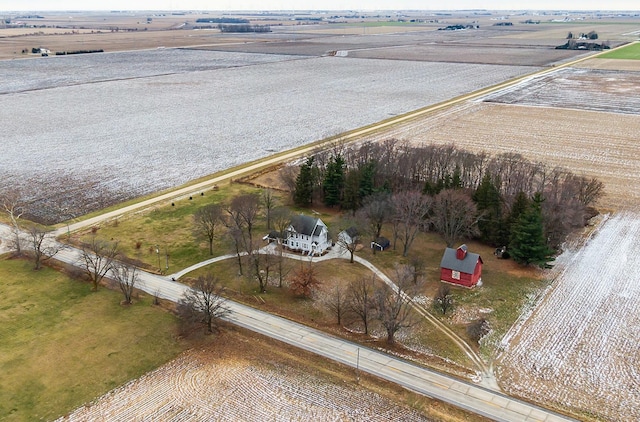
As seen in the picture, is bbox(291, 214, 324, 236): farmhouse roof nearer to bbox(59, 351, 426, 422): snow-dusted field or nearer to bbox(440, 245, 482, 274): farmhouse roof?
bbox(440, 245, 482, 274): farmhouse roof

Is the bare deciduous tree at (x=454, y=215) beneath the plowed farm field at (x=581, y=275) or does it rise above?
above

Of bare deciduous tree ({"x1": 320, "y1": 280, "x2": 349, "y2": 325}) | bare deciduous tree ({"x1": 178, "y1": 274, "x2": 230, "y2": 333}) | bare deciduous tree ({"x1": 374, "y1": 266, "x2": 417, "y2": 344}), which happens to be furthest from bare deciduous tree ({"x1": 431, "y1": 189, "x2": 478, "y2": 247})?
bare deciduous tree ({"x1": 178, "y1": 274, "x2": 230, "y2": 333})

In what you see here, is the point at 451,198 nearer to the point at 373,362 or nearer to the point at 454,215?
the point at 454,215

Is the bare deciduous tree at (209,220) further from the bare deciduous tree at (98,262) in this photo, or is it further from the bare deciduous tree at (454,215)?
the bare deciduous tree at (454,215)

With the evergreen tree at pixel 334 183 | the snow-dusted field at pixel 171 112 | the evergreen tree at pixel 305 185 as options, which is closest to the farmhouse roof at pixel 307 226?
the evergreen tree at pixel 334 183

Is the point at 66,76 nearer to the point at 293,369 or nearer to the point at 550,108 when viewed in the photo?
the point at 550,108

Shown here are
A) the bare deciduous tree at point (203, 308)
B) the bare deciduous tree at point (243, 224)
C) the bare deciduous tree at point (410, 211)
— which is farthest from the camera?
the bare deciduous tree at point (410, 211)

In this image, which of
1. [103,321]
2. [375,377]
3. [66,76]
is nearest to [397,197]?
[375,377]
